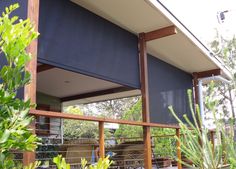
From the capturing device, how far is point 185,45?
6945mm

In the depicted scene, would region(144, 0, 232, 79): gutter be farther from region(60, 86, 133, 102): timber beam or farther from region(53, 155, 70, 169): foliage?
region(53, 155, 70, 169): foliage

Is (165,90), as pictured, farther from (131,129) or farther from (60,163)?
(131,129)

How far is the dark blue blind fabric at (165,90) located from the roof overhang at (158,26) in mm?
248

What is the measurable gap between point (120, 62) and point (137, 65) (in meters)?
0.57

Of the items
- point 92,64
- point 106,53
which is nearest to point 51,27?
point 92,64

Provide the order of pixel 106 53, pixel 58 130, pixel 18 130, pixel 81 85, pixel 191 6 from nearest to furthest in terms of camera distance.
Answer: pixel 18 130, pixel 106 53, pixel 81 85, pixel 58 130, pixel 191 6

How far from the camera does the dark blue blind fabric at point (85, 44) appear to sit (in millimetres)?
4242

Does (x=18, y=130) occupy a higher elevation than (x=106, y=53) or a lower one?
lower

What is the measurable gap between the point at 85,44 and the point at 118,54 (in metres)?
0.97

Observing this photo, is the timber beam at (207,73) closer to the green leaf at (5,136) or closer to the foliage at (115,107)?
the green leaf at (5,136)

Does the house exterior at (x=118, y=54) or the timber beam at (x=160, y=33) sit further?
the timber beam at (x=160, y=33)

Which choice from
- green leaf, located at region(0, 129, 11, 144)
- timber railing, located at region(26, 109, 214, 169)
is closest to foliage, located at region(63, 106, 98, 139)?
timber railing, located at region(26, 109, 214, 169)

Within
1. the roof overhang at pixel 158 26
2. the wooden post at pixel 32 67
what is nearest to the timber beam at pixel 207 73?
the roof overhang at pixel 158 26

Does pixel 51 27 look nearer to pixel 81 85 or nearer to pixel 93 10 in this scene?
pixel 93 10
